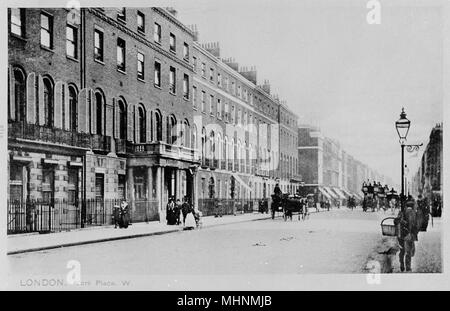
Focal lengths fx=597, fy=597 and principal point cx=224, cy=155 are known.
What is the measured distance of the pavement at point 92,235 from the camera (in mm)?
11633

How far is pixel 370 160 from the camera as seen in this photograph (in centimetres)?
1226

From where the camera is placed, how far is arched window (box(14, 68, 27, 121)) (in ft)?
40.3

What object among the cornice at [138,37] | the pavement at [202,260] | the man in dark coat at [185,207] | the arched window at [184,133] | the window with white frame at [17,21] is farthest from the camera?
the man in dark coat at [185,207]

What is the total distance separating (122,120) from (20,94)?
10.0ft

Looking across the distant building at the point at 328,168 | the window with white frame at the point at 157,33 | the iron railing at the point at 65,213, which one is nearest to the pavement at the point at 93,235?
the iron railing at the point at 65,213

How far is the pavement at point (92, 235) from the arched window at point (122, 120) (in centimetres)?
229

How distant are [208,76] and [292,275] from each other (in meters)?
6.03

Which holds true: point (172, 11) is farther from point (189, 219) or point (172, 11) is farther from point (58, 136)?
point (189, 219)

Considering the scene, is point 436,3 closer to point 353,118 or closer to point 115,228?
point 353,118

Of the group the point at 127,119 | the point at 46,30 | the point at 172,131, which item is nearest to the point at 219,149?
the point at 172,131

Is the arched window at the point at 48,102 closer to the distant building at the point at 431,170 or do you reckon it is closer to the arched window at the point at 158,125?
the arched window at the point at 158,125

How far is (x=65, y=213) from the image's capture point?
1380cm
